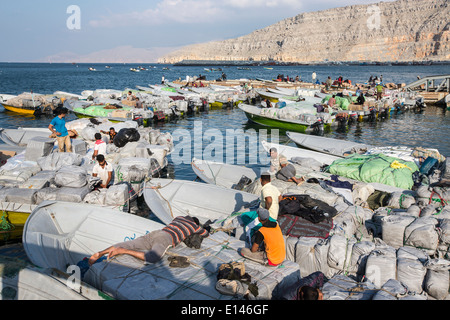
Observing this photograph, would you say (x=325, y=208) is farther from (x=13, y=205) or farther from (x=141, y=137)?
(x=141, y=137)

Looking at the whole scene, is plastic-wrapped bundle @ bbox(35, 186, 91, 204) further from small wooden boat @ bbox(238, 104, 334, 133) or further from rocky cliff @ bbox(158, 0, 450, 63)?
rocky cliff @ bbox(158, 0, 450, 63)

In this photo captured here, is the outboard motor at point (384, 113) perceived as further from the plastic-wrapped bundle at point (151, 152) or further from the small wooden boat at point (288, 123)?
the plastic-wrapped bundle at point (151, 152)

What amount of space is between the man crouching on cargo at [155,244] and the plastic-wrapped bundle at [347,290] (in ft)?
9.64

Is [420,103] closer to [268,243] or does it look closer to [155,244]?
[268,243]

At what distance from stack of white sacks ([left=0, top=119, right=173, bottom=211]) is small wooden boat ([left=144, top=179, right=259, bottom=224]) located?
77cm

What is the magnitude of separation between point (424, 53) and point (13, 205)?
603 feet

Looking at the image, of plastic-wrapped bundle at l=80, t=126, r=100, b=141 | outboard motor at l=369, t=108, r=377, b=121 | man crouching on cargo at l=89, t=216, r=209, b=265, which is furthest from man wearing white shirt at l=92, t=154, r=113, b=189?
outboard motor at l=369, t=108, r=377, b=121

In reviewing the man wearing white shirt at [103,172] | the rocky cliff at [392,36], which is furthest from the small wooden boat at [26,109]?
the rocky cliff at [392,36]

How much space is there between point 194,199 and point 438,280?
7.29m

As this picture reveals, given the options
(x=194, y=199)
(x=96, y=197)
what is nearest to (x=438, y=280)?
(x=194, y=199)

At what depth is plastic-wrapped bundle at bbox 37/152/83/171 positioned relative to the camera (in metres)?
11.9
